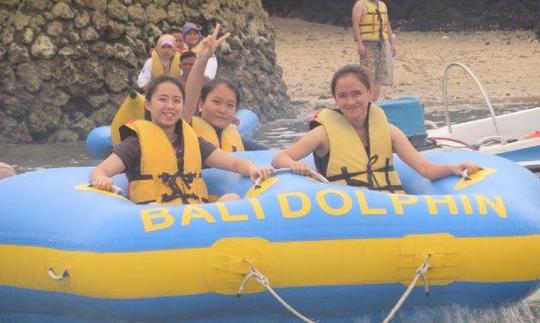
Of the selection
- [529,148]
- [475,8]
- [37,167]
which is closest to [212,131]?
[529,148]

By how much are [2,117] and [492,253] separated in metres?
6.09

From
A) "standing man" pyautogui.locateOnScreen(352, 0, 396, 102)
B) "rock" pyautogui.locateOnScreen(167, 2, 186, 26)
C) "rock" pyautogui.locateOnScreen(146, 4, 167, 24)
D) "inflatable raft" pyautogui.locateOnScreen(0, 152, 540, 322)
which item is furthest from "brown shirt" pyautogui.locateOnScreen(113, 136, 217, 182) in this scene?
"rock" pyautogui.locateOnScreen(167, 2, 186, 26)

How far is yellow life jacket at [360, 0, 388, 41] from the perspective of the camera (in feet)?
30.9

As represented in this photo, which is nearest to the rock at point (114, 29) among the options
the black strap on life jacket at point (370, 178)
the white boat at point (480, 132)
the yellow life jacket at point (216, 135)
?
the white boat at point (480, 132)

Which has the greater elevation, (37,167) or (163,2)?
(163,2)

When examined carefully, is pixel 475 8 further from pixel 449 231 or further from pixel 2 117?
pixel 449 231

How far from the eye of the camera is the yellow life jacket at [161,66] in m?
7.54

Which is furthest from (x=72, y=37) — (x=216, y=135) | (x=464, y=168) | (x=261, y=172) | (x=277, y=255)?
(x=277, y=255)

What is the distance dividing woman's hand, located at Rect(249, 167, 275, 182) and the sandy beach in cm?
711

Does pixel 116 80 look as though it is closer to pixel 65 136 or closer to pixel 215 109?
pixel 65 136

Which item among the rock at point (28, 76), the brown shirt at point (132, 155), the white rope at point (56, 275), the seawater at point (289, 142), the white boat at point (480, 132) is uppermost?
the brown shirt at point (132, 155)

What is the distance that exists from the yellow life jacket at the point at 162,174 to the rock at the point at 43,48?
4.75 m

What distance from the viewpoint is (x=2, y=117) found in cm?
933

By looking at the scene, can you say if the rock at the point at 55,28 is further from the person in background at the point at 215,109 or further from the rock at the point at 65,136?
the person in background at the point at 215,109
